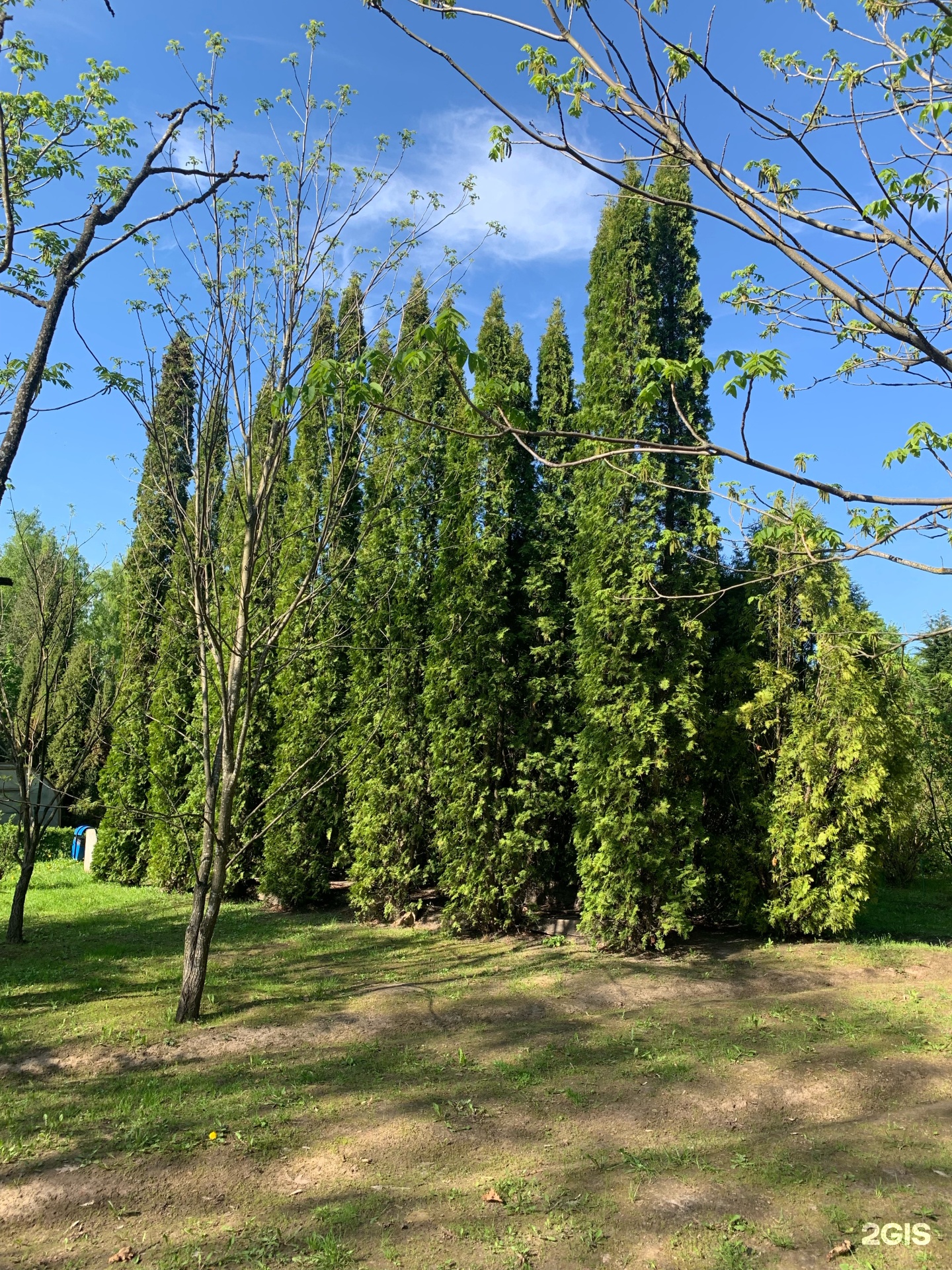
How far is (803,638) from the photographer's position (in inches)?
312

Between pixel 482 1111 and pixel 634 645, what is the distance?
172 inches

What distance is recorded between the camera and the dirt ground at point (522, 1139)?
2824 mm

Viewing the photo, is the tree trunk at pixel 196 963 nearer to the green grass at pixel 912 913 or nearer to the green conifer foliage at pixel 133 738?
the green grass at pixel 912 913

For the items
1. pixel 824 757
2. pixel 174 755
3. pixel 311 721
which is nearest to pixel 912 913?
pixel 824 757

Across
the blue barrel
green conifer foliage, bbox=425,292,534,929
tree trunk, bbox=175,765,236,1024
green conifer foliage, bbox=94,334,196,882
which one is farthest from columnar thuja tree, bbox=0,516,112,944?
the blue barrel

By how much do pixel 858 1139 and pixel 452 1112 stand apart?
1.91 meters

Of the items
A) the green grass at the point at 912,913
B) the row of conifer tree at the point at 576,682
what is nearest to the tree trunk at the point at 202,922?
the row of conifer tree at the point at 576,682

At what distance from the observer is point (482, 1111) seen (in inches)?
155

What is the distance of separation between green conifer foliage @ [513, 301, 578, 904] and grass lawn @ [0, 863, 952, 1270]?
59.2 inches

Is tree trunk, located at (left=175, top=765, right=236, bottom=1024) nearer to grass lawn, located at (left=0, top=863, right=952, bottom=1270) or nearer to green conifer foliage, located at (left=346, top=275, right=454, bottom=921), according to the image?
grass lawn, located at (left=0, top=863, right=952, bottom=1270)

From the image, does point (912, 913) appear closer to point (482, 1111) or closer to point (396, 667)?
point (396, 667)

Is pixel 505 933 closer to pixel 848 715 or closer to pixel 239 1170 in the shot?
pixel 848 715

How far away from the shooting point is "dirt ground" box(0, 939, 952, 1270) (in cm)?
282

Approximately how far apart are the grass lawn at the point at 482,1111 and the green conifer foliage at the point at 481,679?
1089mm
